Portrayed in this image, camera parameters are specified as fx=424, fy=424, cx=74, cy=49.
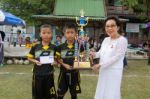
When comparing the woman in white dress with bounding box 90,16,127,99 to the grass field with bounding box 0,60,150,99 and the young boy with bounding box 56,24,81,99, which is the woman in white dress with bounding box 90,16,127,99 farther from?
the grass field with bounding box 0,60,150,99

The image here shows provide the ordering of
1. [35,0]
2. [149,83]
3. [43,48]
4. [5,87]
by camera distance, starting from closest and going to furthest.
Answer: [43,48]
[5,87]
[149,83]
[35,0]

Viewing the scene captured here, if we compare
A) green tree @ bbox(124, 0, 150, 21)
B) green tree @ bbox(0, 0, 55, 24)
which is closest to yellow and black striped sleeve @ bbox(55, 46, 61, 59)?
green tree @ bbox(124, 0, 150, 21)

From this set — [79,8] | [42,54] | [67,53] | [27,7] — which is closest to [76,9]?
[79,8]

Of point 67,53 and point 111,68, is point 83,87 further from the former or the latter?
point 111,68

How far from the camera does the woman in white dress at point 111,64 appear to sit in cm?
582

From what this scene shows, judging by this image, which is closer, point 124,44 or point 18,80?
point 124,44

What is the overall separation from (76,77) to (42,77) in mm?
653

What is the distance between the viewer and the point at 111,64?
19.1ft

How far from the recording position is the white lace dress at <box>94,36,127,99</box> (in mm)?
5816

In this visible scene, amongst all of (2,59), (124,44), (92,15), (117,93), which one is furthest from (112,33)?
(92,15)

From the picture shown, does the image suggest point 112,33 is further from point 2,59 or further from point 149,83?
point 2,59

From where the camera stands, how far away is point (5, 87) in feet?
37.1

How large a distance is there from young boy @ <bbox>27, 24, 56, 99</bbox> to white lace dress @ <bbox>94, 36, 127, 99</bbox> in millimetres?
1224

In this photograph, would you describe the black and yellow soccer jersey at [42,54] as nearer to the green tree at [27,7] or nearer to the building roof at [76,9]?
the building roof at [76,9]
